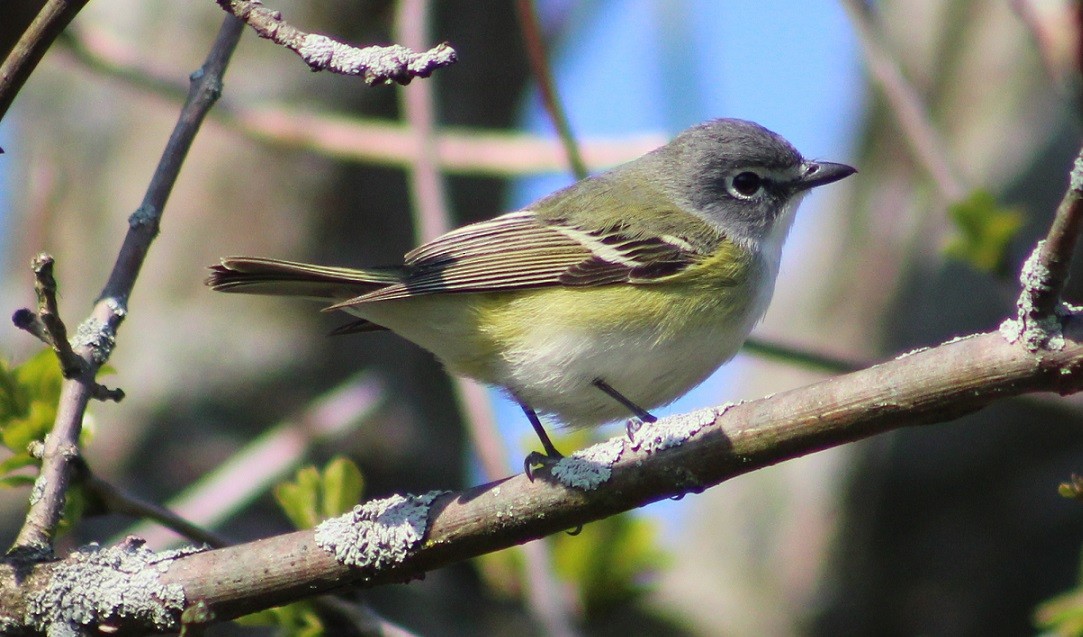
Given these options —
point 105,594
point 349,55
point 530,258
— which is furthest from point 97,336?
point 530,258

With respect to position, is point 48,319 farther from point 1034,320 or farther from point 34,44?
point 1034,320

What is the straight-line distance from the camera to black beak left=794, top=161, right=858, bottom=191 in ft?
13.7

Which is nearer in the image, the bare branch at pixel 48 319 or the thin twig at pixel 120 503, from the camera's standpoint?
the bare branch at pixel 48 319

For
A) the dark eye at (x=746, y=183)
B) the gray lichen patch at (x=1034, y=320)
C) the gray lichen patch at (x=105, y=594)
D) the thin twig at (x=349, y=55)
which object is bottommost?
the gray lichen patch at (x=1034, y=320)

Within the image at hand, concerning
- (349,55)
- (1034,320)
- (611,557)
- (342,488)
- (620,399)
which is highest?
(620,399)

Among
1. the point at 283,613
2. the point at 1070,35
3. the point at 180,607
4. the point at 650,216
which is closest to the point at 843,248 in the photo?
the point at 650,216

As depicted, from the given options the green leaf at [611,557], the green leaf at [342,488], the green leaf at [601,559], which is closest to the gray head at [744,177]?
the green leaf at [601,559]

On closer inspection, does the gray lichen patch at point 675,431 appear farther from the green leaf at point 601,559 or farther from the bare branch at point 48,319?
the green leaf at point 601,559

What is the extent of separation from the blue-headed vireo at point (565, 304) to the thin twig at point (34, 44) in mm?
1266

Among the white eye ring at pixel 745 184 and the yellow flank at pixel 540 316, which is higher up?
the white eye ring at pixel 745 184

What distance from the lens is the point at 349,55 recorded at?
179 cm

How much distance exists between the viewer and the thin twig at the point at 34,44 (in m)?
1.84

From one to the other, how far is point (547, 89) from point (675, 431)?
74.2 inches

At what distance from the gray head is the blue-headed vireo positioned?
0.80 ft
